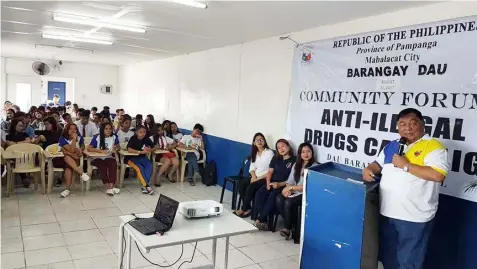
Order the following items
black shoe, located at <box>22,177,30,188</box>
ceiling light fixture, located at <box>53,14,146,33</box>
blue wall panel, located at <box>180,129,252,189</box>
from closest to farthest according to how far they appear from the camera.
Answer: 1. ceiling light fixture, located at <box>53,14,146,33</box>
2. black shoe, located at <box>22,177,30,188</box>
3. blue wall panel, located at <box>180,129,252,189</box>

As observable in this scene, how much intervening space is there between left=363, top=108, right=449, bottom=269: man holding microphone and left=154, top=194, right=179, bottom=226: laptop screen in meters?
1.64

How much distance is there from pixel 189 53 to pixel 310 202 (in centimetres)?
524

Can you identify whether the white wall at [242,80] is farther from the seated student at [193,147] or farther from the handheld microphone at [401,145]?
the handheld microphone at [401,145]

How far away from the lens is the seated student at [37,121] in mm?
7191

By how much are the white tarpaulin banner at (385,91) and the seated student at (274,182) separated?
222mm

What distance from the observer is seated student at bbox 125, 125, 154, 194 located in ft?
19.1

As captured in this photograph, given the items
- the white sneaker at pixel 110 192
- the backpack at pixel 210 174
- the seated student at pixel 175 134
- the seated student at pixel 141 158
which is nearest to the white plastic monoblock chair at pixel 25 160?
the white sneaker at pixel 110 192

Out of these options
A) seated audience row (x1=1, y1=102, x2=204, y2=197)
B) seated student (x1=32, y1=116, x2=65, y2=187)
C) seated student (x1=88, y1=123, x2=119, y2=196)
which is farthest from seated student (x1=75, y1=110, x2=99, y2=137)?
seated student (x1=88, y1=123, x2=119, y2=196)

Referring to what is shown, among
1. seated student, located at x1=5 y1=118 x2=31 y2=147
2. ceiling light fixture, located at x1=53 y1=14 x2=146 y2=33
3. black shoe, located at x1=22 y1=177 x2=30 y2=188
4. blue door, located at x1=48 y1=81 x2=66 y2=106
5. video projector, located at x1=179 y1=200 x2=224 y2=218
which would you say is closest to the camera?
video projector, located at x1=179 y1=200 x2=224 y2=218

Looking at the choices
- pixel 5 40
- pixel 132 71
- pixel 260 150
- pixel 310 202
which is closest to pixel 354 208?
pixel 310 202

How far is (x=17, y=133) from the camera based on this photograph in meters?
5.79

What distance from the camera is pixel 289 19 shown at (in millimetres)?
4074

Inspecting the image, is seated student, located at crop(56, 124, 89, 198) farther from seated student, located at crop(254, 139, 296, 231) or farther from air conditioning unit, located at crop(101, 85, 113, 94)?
air conditioning unit, located at crop(101, 85, 113, 94)

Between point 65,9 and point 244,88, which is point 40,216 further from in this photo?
point 244,88
